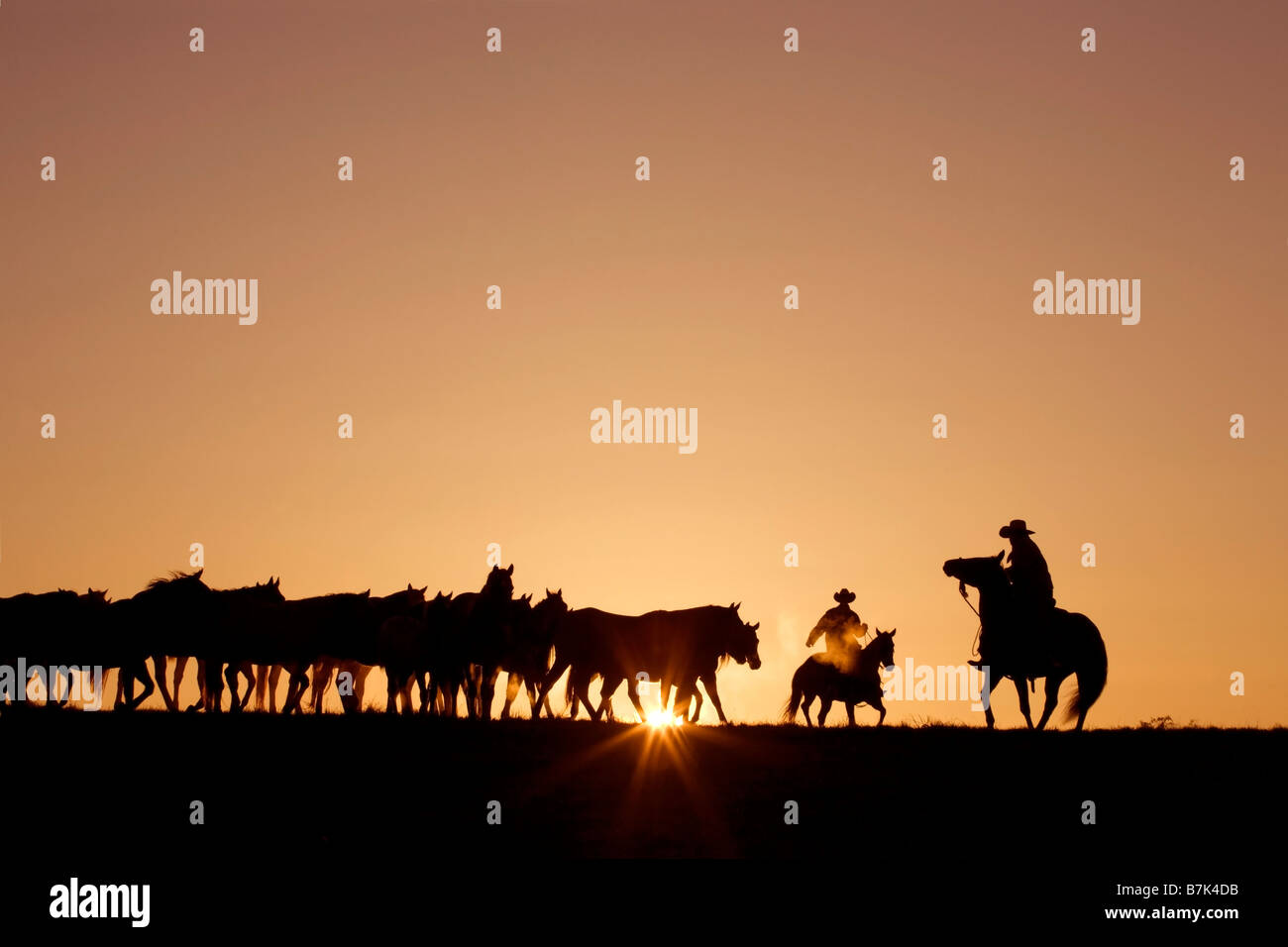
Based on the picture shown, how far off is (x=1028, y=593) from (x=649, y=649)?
8.10 m

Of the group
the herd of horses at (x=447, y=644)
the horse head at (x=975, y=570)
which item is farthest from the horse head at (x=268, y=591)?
the horse head at (x=975, y=570)

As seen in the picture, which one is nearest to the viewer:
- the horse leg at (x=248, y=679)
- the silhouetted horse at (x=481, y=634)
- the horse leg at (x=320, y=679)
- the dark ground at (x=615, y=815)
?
the dark ground at (x=615, y=815)

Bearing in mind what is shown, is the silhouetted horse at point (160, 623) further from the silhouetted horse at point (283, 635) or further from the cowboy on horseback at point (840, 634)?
the cowboy on horseback at point (840, 634)

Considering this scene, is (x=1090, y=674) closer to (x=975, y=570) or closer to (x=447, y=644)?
(x=975, y=570)

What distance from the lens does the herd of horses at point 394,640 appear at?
89.5 feet

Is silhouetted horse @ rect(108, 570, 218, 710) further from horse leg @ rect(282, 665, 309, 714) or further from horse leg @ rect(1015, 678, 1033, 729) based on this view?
horse leg @ rect(1015, 678, 1033, 729)

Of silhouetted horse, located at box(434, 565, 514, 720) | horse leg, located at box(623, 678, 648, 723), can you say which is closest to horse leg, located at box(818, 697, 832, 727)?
horse leg, located at box(623, 678, 648, 723)

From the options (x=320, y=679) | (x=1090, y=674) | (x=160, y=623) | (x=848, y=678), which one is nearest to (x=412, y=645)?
(x=160, y=623)

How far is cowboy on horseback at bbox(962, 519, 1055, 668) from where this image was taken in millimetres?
24609

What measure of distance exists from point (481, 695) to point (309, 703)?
23.2 feet

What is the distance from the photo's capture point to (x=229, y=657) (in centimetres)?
2803

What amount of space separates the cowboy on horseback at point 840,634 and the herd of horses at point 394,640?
153 cm
